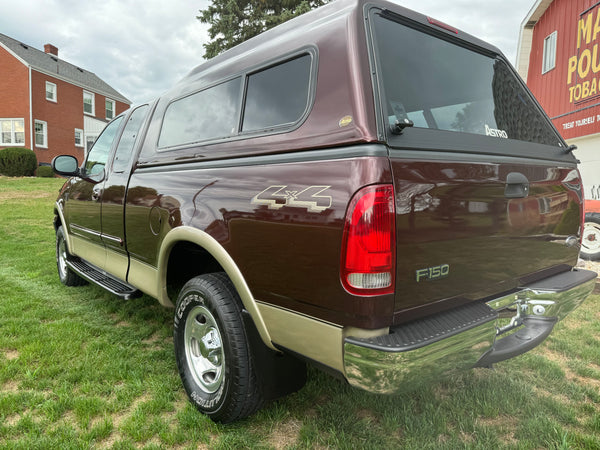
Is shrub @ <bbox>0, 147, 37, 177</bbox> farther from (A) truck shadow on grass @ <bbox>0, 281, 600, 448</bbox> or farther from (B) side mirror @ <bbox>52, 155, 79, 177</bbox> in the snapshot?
(A) truck shadow on grass @ <bbox>0, 281, 600, 448</bbox>

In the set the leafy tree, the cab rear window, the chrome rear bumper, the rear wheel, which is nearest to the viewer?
the chrome rear bumper

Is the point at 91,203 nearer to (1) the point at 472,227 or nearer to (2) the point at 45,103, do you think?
(1) the point at 472,227

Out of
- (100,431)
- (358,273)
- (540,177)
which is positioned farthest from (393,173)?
(100,431)

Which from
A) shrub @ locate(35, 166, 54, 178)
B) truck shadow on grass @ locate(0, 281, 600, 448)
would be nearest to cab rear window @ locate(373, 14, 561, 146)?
truck shadow on grass @ locate(0, 281, 600, 448)

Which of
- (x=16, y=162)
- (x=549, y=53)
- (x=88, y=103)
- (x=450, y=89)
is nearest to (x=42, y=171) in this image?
(x=16, y=162)

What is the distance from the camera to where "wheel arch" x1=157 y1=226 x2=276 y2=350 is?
2.13 m

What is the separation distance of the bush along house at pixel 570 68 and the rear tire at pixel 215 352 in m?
8.20

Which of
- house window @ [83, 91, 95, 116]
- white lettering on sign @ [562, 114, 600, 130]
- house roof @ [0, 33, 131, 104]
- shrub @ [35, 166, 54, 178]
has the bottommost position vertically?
shrub @ [35, 166, 54, 178]

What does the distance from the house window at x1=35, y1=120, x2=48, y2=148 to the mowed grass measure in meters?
25.5

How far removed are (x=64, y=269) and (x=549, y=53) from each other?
1415 cm

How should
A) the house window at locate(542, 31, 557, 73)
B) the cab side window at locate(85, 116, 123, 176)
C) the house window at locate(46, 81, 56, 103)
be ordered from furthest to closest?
the house window at locate(46, 81, 56, 103) → the house window at locate(542, 31, 557, 73) → the cab side window at locate(85, 116, 123, 176)

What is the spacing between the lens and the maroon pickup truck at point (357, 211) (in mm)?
1729

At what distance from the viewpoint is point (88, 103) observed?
29859mm

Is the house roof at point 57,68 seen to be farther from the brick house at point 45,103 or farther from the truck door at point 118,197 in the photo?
the truck door at point 118,197
